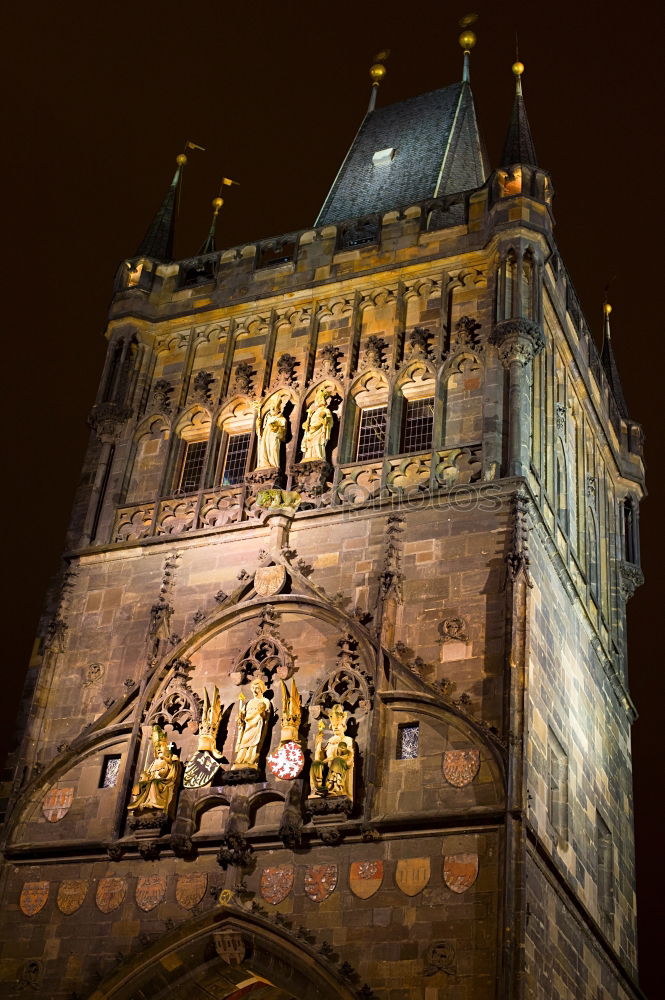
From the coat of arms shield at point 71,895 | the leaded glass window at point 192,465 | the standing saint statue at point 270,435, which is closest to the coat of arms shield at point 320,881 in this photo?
the coat of arms shield at point 71,895

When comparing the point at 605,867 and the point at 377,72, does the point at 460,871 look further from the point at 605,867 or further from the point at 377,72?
the point at 377,72

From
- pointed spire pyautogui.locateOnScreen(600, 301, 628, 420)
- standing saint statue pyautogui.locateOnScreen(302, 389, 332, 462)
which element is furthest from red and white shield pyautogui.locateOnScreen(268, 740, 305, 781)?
pointed spire pyautogui.locateOnScreen(600, 301, 628, 420)

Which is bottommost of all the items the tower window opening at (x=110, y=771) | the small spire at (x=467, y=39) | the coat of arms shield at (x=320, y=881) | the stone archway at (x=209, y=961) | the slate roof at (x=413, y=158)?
the stone archway at (x=209, y=961)

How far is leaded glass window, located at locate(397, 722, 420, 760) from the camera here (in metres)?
18.9

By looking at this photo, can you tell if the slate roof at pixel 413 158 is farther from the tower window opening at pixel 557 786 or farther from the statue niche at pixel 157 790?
the statue niche at pixel 157 790

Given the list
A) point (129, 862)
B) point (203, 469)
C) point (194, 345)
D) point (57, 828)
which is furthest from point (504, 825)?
point (194, 345)

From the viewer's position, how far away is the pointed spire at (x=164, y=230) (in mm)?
27719

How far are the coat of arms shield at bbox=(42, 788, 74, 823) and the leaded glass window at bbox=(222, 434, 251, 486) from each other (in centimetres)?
561

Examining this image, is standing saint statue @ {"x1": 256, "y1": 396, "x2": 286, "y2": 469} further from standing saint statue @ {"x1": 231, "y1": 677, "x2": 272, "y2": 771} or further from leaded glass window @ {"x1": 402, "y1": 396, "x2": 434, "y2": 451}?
standing saint statue @ {"x1": 231, "y1": 677, "x2": 272, "y2": 771}

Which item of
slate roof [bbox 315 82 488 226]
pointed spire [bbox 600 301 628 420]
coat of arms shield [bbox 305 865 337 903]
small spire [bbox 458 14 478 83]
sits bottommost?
coat of arms shield [bbox 305 865 337 903]

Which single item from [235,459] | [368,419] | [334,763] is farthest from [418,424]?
[334,763]

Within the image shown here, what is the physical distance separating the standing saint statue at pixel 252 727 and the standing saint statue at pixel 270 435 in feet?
13.4

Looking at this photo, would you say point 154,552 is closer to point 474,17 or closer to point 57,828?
point 57,828

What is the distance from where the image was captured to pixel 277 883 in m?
18.5
